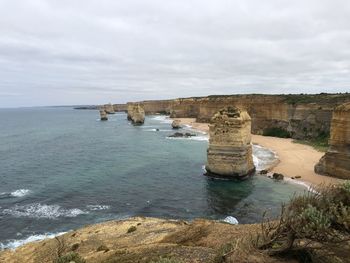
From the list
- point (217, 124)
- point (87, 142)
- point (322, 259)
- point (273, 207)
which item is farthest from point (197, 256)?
point (87, 142)

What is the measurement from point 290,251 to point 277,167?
33801 mm

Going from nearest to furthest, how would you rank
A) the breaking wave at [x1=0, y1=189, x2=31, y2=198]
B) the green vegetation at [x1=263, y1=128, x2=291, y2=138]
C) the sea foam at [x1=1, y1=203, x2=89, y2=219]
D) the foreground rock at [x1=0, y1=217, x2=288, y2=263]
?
the foreground rock at [x1=0, y1=217, x2=288, y2=263] → the sea foam at [x1=1, y1=203, x2=89, y2=219] → the breaking wave at [x1=0, y1=189, x2=31, y2=198] → the green vegetation at [x1=263, y1=128, x2=291, y2=138]

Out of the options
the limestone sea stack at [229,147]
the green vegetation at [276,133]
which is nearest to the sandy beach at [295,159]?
the green vegetation at [276,133]

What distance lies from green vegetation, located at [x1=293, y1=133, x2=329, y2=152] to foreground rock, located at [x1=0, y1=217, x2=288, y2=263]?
133 ft

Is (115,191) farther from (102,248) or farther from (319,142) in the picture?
(319,142)

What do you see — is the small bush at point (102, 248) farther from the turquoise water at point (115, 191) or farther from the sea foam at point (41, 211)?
the sea foam at point (41, 211)

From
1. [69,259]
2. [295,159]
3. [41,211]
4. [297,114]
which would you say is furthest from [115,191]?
[297,114]

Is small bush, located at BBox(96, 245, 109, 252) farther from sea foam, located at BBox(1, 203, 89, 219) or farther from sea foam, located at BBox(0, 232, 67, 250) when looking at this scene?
sea foam, located at BBox(1, 203, 89, 219)

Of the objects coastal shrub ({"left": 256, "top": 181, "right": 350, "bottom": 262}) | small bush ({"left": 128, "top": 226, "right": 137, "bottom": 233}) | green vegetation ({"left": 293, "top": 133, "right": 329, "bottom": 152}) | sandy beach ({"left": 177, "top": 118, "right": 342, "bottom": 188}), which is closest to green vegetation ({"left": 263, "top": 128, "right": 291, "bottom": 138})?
sandy beach ({"left": 177, "top": 118, "right": 342, "bottom": 188})

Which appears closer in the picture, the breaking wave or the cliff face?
the breaking wave

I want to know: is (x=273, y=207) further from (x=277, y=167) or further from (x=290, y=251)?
(x=290, y=251)

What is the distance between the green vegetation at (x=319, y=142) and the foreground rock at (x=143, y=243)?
40558 millimetres

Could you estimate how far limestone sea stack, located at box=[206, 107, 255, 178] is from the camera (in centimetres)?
3760

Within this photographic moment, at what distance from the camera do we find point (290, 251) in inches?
434
